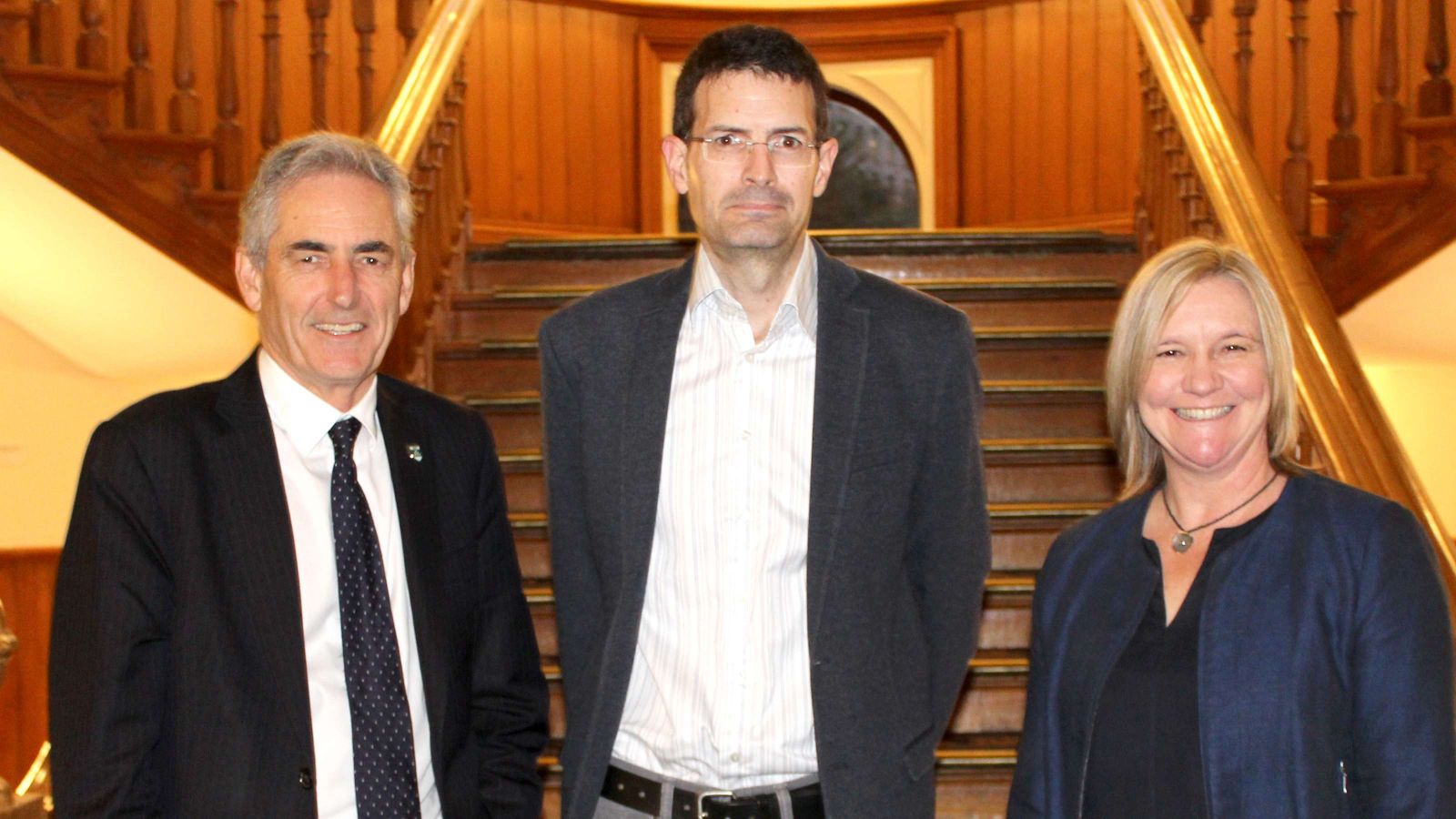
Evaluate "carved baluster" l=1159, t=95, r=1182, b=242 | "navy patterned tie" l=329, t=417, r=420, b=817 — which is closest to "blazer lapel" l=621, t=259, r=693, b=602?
"navy patterned tie" l=329, t=417, r=420, b=817

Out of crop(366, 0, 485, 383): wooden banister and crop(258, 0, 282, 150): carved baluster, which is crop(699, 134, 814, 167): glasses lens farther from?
crop(258, 0, 282, 150): carved baluster

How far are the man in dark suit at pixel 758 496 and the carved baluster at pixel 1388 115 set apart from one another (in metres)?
3.00

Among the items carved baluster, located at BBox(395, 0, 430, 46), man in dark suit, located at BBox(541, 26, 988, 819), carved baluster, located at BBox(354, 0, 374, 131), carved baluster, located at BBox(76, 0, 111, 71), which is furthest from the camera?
carved baluster, located at BBox(395, 0, 430, 46)

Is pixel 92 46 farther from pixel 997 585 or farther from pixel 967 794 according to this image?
pixel 967 794

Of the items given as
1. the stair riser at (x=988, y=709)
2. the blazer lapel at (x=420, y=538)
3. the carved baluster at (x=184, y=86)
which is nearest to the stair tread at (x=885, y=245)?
the carved baluster at (x=184, y=86)

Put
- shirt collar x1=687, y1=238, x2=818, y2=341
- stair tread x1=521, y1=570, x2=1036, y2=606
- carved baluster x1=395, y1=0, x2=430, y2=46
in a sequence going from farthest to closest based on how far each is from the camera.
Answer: carved baluster x1=395, y1=0, x2=430, y2=46
stair tread x1=521, y1=570, x2=1036, y2=606
shirt collar x1=687, y1=238, x2=818, y2=341

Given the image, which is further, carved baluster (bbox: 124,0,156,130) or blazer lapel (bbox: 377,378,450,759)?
carved baluster (bbox: 124,0,156,130)

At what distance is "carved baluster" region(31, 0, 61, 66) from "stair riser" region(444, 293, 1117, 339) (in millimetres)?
1420

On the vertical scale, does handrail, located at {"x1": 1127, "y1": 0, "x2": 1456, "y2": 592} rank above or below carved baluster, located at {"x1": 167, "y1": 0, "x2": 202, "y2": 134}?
below

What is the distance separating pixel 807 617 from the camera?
204cm

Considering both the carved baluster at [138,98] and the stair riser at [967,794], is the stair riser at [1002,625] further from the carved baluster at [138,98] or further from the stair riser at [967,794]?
the carved baluster at [138,98]

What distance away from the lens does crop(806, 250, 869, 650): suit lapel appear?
2.05m

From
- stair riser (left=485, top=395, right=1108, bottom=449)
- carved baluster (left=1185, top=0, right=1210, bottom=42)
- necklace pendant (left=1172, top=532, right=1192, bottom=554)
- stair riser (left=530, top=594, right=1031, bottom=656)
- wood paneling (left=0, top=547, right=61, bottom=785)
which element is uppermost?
carved baluster (left=1185, top=0, right=1210, bottom=42)

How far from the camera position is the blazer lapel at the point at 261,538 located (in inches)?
72.1
